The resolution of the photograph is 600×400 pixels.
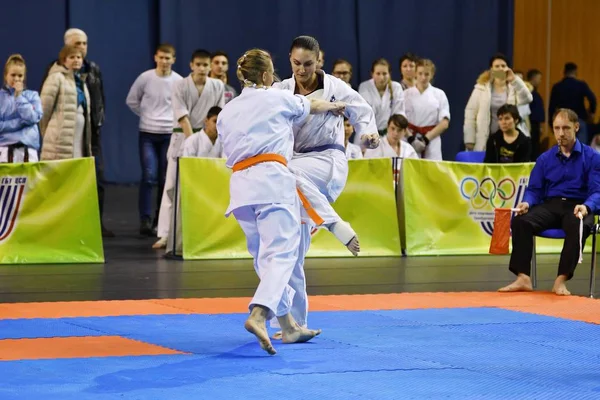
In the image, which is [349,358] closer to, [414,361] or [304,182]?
[414,361]

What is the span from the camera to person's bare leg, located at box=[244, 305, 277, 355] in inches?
191

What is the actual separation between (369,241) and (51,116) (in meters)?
2.92

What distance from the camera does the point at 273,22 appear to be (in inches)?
626

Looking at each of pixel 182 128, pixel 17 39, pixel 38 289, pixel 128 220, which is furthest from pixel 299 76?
pixel 17 39

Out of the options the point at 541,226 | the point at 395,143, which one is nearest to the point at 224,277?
the point at 541,226

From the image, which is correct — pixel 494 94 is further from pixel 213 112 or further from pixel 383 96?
pixel 213 112

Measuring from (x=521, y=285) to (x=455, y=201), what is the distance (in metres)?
2.09

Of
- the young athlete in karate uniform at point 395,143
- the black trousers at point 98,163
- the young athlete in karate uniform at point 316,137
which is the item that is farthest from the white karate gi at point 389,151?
the young athlete in karate uniform at point 316,137

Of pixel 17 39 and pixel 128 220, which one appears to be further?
pixel 17 39

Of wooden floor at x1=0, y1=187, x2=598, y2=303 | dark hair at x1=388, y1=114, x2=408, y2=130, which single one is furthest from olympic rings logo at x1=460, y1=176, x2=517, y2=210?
dark hair at x1=388, y1=114, x2=408, y2=130

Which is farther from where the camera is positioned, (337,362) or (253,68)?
(253,68)

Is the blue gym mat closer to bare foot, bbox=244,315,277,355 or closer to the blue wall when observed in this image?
→ bare foot, bbox=244,315,277,355

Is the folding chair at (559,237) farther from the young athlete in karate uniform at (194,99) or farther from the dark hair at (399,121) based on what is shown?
the young athlete in karate uniform at (194,99)

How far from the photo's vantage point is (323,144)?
18.1 feet
